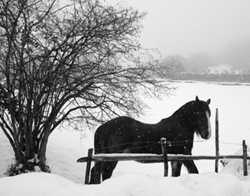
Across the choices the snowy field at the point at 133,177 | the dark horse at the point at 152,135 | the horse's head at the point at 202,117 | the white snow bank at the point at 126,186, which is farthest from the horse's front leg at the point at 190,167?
the white snow bank at the point at 126,186

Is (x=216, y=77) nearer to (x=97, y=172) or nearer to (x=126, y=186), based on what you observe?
(x=97, y=172)

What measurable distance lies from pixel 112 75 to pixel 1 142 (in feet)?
18.6

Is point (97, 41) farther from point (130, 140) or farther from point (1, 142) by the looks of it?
point (1, 142)

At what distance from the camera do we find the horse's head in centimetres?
588

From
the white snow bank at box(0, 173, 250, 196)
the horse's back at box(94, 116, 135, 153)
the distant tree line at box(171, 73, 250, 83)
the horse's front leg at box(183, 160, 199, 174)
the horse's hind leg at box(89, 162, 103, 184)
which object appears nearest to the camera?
the white snow bank at box(0, 173, 250, 196)

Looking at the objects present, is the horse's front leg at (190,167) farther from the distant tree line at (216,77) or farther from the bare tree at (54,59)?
the distant tree line at (216,77)

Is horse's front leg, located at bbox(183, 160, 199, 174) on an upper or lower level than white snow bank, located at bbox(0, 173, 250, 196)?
lower

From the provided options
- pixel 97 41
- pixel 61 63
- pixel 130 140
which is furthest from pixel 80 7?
pixel 130 140

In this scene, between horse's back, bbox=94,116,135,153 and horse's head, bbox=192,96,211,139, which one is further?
horse's head, bbox=192,96,211,139

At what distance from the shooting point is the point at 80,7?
659 cm

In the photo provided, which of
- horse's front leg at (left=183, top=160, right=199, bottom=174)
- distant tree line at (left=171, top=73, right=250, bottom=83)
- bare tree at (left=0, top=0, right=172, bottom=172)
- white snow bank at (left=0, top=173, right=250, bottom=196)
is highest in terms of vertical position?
distant tree line at (left=171, top=73, right=250, bottom=83)

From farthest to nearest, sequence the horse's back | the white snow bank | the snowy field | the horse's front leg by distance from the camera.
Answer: the horse's front leg < the horse's back < the snowy field < the white snow bank

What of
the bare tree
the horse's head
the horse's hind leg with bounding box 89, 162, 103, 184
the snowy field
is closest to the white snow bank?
the snowy field

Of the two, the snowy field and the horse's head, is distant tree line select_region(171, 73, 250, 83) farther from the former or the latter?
the horse's head
